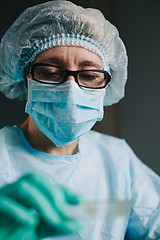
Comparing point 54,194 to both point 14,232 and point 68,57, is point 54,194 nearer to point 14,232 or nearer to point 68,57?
point 14,232

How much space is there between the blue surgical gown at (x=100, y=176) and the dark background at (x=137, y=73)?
1.14ft

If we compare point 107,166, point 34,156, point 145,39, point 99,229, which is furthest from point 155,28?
point 99,229

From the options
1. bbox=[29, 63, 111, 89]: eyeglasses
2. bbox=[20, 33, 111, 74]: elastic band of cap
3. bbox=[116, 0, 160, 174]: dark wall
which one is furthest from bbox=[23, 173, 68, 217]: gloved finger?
bbox=[116, 0, 160, 174]: dark wall

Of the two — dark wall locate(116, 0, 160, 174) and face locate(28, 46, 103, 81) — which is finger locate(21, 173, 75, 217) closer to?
face locate(28, 46, 103, 81)

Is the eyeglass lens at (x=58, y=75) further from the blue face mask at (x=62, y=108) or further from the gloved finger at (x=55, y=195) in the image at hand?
the gloved finger at (x=55, y=195)

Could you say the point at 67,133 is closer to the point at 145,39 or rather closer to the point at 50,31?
the point at 50,31

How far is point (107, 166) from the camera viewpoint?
4.04 feet

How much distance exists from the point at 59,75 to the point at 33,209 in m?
0.59

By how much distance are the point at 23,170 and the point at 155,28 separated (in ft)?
4.08

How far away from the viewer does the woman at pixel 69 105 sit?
956mm

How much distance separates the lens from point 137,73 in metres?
1.57

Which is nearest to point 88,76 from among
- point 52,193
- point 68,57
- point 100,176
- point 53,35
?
point 68,57

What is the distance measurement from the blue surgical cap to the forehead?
18mm

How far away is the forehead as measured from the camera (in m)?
0.95
